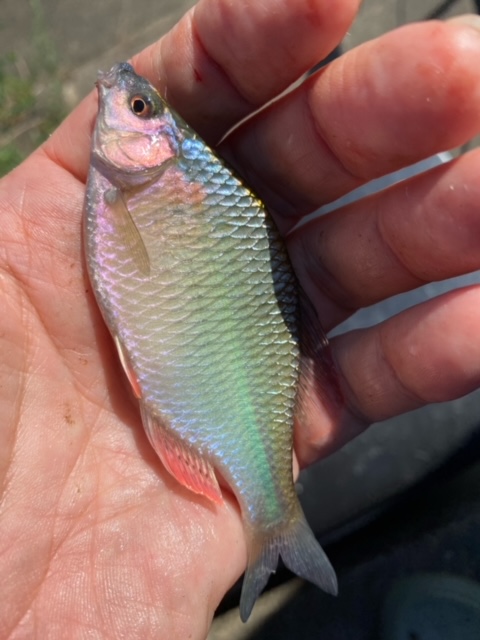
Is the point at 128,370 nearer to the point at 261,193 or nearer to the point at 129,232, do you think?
the point at 129,232

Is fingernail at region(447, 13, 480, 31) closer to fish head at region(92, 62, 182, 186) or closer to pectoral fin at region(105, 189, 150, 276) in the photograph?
fish head at region(92, 62, 182, 186)

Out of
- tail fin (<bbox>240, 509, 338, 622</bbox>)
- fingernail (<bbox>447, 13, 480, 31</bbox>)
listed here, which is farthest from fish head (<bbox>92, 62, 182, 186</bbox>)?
tail fin (<bbox>240, 509, 338, 622</bbox>)

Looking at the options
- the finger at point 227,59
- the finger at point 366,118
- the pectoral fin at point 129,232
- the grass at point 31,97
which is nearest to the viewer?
the finger at point 366,118

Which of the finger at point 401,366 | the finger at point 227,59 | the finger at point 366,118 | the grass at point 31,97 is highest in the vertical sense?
the grass at point 31,97

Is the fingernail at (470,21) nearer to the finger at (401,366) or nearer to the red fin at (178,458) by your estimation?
the finger at (401,366)

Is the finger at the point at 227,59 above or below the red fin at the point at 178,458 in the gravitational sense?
above

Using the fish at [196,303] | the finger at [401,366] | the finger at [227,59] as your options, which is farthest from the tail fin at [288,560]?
the finger at [227,59]

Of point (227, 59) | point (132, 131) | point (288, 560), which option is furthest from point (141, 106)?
point (288, 560)
